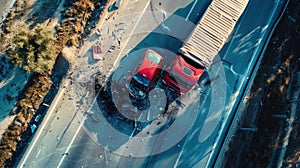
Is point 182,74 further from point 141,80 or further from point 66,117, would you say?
point 66,117

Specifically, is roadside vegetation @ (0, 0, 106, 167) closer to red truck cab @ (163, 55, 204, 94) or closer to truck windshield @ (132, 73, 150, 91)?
truck windshield @ (132, 73, 150, 91)

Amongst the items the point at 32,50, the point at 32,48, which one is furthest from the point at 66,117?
the point at 32,48

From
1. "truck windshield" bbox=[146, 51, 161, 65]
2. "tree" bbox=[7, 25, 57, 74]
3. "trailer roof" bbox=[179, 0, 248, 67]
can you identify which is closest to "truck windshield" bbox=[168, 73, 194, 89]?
"truck windshield" bbox=[146, 51, 161, 65]

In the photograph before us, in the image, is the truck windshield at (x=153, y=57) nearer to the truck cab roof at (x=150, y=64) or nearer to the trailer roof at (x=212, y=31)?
the truck cab roof at (x=150, y=64)

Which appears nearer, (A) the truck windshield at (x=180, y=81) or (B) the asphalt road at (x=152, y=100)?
(B) the asphalt road at (x=152, y=100)

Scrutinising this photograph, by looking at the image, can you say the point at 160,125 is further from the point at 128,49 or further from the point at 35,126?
the point at 35,126

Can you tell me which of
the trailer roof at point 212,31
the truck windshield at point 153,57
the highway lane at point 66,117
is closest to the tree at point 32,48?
the highway lane at point 66,117

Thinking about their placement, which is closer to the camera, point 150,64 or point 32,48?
point 32,48
